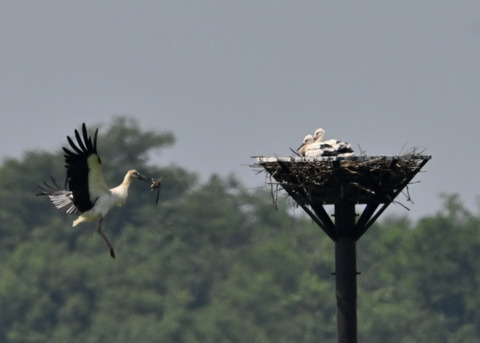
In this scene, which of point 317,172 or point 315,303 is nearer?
point 317,172

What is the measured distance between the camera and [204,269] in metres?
88.6

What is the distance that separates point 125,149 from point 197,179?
4.55 metres

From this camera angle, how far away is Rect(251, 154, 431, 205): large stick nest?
2495cm

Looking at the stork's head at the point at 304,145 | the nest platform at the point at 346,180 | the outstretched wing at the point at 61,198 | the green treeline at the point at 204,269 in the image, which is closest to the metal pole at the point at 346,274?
the nest platform at the point at 346,180

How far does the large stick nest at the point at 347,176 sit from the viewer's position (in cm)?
2495

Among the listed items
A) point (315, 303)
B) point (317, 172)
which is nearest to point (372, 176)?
point (317, 172)

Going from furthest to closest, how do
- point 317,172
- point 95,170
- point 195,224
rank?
point 195,224, point 95,170, point 317,172

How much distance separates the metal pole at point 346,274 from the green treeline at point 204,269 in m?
55.3

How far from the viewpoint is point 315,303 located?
84625 mm

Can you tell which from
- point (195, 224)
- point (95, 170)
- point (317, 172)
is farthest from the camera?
point (195, 224)

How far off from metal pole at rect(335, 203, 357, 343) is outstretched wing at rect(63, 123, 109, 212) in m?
3.58

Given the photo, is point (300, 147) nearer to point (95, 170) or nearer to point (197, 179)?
point (95, 170)

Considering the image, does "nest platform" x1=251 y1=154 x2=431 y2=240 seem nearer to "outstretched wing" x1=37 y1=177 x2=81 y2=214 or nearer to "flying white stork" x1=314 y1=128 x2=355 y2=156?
"flying white stork" x1=314 y1=128 x2=355 y2=156

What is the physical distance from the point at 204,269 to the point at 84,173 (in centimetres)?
6132
